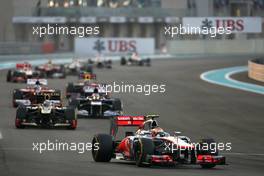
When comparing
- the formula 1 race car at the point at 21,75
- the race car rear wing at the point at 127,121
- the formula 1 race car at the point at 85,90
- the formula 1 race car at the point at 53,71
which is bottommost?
the formula 1 race car at the point at 53,71

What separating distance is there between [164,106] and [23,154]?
14403mm

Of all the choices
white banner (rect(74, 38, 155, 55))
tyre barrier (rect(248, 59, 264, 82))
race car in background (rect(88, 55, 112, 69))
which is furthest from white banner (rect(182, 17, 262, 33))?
tyre barrier (rect(248, 59, 264, 82))

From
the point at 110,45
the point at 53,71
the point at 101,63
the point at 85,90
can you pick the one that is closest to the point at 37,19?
the point at 110,45

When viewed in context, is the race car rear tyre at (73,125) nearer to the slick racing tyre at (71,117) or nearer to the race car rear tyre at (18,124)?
the slick racing tyre at (71,117)

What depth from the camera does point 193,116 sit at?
29734mm

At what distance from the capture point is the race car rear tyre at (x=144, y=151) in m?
16.9

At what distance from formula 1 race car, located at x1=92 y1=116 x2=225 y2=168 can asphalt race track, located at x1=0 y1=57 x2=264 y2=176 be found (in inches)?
6.5

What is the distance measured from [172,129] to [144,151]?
27.4ft

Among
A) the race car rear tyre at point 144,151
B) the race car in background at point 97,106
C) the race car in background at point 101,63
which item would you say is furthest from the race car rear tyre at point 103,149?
the race car in background at point 101,63

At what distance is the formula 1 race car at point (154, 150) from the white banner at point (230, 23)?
5173 cm

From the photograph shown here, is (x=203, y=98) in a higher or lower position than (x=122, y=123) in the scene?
lower

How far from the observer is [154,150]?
17.2 meters

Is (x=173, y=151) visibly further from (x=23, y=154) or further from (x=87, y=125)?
(x=87, y=125)

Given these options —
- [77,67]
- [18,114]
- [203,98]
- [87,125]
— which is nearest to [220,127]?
[87,125]
